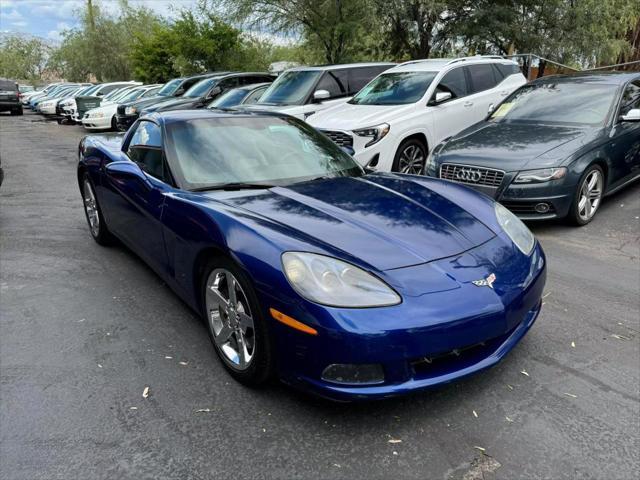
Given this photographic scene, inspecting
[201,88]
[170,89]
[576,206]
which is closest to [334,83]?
[576,206]

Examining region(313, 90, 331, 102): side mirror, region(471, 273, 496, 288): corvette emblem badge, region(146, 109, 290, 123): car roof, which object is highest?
region(313, 90, 331, 102): side mirror

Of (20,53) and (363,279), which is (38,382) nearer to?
(363,279)

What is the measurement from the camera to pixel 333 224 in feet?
9.25

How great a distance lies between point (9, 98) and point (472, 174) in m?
31.2

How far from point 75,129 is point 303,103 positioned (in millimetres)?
13993

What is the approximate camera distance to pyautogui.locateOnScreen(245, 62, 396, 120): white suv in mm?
9328

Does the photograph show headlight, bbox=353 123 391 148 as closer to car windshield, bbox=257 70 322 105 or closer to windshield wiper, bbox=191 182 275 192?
car windshield, bbox=257 70 322 105

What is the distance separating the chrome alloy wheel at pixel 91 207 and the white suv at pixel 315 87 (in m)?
4.32

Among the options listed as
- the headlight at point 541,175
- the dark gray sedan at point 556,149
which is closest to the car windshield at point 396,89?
the dark gray sedan at point 556,149

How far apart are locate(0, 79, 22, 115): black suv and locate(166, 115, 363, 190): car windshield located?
30992 mm

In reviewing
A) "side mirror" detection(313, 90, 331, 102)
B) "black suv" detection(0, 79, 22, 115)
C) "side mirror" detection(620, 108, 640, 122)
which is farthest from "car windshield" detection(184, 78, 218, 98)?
"black suv" detection(0, 79, 22, 115)

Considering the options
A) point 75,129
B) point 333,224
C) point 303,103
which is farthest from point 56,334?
point 75,129

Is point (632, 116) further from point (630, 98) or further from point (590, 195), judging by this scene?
point (590, 195)

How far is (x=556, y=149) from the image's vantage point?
17.9ft
